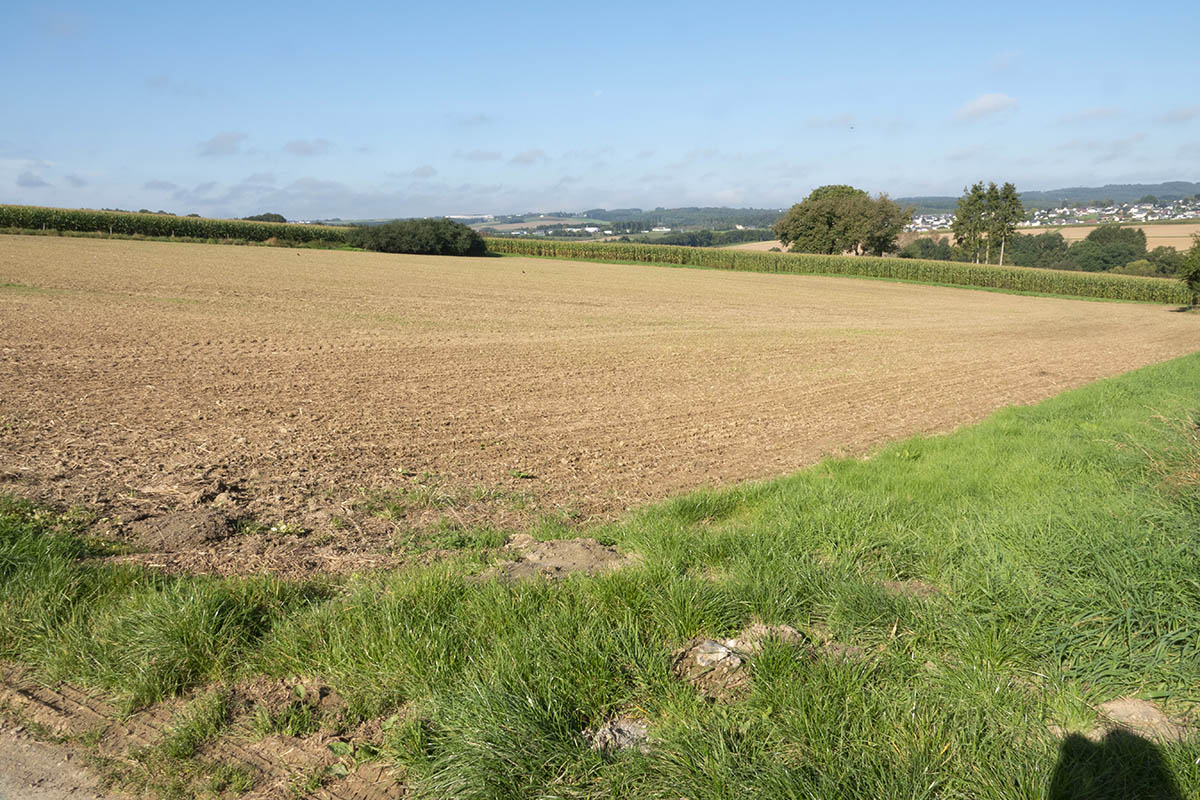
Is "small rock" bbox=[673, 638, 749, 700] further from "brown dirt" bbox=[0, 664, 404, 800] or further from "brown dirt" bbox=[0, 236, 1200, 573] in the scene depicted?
"brown dirt" bbox=[0, 236, 1200, 573]

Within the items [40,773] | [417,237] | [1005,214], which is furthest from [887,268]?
[40,773]

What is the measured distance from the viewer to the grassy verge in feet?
10.3

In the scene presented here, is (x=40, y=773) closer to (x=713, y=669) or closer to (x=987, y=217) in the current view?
(x=713, y=669)

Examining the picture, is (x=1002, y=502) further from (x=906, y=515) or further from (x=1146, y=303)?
(x=1146, y=303)

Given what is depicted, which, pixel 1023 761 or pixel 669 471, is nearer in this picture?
pixel 1023 761

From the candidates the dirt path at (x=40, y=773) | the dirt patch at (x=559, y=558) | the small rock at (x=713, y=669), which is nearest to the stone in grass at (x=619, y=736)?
the small rock at (x=713, y=669)

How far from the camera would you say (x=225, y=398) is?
11.8 metres

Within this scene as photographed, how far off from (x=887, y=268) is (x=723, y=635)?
71641 mm

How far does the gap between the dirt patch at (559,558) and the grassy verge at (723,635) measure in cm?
27

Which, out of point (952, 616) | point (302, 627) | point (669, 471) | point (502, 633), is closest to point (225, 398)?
point (669, 471)

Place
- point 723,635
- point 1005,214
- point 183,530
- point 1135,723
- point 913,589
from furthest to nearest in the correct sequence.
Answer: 1. point 1005,214
2. point 183,530
3. point 913,589
4. point 723,635
5. point 1135,723

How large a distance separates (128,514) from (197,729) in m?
3.89

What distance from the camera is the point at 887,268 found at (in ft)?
228

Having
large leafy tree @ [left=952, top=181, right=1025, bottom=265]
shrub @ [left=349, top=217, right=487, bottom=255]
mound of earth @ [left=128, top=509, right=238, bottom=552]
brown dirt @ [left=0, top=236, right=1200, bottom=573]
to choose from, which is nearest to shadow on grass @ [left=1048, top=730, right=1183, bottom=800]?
brown dirt @ [left=0, top=236, right=1200, bottom=573]
